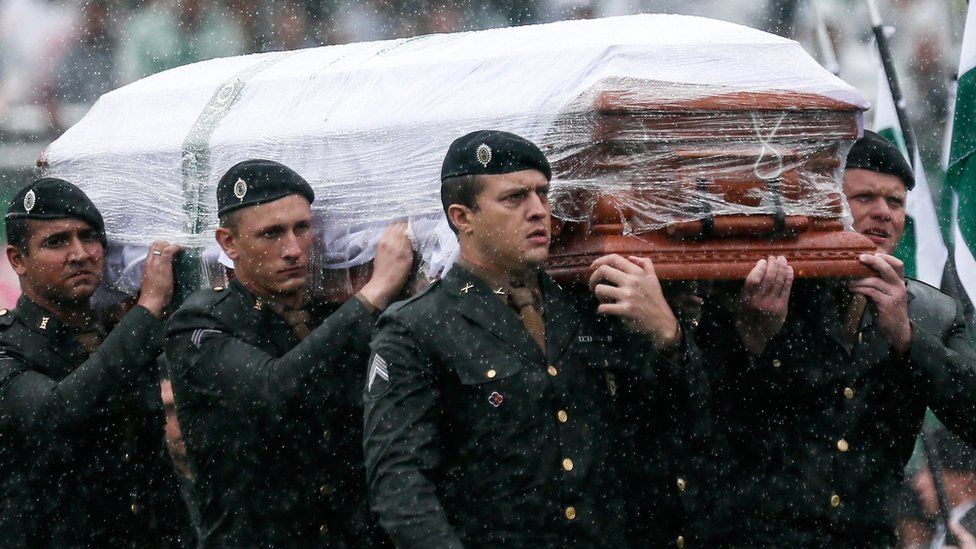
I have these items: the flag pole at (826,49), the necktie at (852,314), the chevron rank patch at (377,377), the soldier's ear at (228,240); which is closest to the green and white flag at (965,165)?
→ the flag pole at (826,49)

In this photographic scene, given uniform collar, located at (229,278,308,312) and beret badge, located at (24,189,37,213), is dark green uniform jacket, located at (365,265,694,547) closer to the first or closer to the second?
uniform collar, located at (229,278,308,312)

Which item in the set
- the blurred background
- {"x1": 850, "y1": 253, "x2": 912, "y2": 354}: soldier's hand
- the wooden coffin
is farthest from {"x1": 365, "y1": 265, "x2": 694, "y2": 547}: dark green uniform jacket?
the blurred background

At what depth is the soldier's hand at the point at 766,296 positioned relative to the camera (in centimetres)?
385

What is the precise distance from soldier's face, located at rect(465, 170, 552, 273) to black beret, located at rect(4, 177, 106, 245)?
64.8 inches

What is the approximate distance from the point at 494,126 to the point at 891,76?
2793mm

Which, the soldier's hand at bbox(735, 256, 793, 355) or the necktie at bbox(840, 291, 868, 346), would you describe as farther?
the necktie at bbox(840, 291, 868, 346)

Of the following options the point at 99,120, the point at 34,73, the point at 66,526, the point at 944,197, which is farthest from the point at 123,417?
the point at 34,73

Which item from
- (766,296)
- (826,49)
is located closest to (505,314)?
(766,296)

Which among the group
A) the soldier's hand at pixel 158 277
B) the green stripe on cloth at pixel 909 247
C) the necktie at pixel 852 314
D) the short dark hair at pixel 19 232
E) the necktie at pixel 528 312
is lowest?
the green stripe on cloth at pixel 909 247

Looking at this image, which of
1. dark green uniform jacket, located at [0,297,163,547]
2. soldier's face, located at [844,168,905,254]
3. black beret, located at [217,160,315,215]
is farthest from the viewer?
dark green uniform jacket, located at [0,297,163,547]

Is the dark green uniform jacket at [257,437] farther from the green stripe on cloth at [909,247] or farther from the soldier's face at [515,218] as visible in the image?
the green stripe on cloth at [909,247]

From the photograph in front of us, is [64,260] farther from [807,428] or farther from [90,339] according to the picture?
[807,428]

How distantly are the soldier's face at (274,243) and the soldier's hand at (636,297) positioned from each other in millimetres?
1077

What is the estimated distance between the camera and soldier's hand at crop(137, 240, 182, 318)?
484 cm
